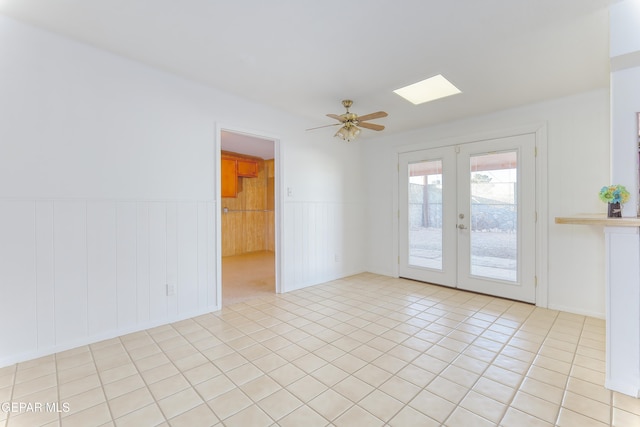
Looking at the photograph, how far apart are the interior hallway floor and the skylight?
3.15 meters

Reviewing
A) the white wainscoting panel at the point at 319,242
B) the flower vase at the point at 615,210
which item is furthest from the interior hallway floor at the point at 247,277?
the flower vase at the point at 615,210

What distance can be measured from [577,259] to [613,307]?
1.69m

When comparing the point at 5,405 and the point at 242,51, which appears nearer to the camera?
the point at 5,405

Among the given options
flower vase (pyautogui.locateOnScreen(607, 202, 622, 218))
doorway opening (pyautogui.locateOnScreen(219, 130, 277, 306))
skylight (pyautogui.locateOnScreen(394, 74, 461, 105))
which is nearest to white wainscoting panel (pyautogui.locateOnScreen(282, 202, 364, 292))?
doorway opening (pyautogui.locateOnScreen(219, 130, 277, 306))

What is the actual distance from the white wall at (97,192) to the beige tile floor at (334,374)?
30 cm

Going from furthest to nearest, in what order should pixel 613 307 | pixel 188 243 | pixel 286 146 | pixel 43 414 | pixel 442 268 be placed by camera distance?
pixel 442 268
pixel 286 146
pixel 188 243
pixel 613 307
pixel 43 414

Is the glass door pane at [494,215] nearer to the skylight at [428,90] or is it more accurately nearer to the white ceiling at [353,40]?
the white ceiling at [353,40]

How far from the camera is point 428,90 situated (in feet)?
11.0

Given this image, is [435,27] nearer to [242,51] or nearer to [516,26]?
[516,26]

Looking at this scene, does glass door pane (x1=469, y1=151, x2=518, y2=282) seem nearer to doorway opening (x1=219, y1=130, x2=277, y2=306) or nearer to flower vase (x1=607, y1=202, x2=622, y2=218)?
flower vase (x1=607, y1=202, x2=622, y2=218)

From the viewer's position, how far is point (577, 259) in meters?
3.30

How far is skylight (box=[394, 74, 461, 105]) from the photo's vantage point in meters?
3.11

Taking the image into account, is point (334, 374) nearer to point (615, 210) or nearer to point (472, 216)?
point (615, 210)

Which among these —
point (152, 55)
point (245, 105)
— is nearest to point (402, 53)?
point (245, 105)
